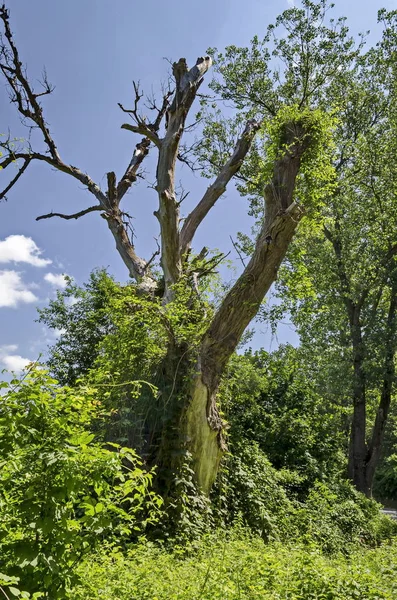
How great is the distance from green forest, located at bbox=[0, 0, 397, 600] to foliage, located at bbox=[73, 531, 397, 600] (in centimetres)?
3

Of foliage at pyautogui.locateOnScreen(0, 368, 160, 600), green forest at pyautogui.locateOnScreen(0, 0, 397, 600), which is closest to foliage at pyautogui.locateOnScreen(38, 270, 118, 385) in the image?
green forest at pyautogui.locateOnScreen(0, 0, 397, 600)

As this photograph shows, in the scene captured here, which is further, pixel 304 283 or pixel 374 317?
pixel 374 317

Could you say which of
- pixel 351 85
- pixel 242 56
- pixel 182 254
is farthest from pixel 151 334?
pixel 351 85

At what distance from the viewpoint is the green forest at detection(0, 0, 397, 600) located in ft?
9.46

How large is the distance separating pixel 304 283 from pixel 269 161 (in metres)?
2.88

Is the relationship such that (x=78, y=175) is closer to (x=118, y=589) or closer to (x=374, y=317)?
(x=374, y=317)

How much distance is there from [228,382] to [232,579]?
467 cm

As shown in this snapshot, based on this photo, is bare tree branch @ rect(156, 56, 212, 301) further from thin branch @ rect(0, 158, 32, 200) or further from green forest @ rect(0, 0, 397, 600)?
thin branch @ rect(0, 158, 32, 200)

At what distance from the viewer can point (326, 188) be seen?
33.9 ft

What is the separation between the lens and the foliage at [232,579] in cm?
394

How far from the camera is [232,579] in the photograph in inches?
182

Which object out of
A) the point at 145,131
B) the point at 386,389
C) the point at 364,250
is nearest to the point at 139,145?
the point at 145,131

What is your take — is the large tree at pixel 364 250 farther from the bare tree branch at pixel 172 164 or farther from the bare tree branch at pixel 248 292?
the bare tree branch at pixel 248 292

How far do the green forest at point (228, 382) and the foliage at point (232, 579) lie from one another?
0.10 feet
